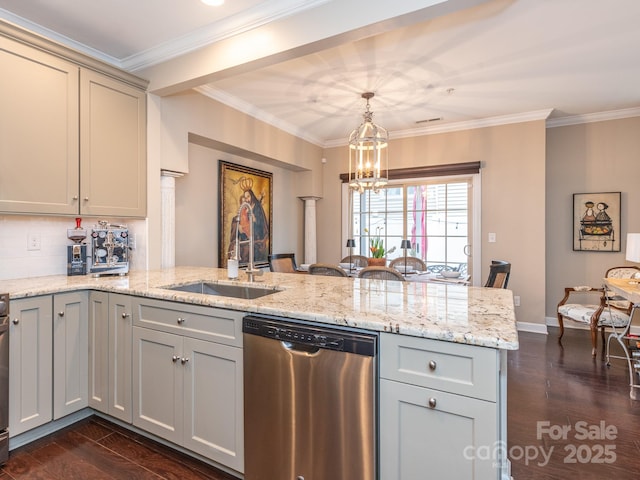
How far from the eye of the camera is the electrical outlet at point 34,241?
2.54 metres

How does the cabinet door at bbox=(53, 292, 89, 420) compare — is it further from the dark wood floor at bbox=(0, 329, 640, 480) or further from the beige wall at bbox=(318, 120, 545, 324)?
the beige wall at bbox=(318, 120, 545, 324)

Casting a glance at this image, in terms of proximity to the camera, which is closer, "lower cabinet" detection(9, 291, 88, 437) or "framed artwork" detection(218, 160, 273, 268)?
"lower cabinet" detection(9, 291, 88, 437)

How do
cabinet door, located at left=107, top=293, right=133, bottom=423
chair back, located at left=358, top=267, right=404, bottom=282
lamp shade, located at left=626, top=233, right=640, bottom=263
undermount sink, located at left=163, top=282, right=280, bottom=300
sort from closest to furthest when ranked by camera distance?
cabinet door, located at left=107, top=293, right=133, bottom=423 → undermount sink, located at left=163, top=282, right=280, bottom=300 → chair back, located at left=358, top=267, right=404, bottom=282 → lamp shade, located at left=626, top=233, right=640, bottom=263

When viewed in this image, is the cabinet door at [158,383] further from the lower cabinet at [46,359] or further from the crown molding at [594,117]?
the crown molding at [594,117]

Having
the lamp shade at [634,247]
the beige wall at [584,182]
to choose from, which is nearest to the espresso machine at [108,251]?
the lamp shade at [634,247]

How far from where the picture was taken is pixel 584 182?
4.57 metres

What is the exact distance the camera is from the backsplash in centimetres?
243

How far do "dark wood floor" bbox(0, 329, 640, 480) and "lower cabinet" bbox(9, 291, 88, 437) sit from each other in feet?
0.65

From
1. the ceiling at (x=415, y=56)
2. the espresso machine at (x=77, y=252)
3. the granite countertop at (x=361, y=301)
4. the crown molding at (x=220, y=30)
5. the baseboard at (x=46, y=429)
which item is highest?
the ceiling at (x=415, y=56)

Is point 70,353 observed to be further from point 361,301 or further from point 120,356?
point 361,301

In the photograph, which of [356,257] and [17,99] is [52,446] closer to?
[17,99]

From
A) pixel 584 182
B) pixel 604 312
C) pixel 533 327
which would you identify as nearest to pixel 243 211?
pixel 533 327

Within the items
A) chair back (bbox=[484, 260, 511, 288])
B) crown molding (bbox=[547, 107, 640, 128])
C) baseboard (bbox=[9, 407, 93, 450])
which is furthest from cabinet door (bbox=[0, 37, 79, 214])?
crown molding (bbox=[547, 107, 640, 128])

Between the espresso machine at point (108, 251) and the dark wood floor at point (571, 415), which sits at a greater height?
the espresso machine at point (108, 251)
